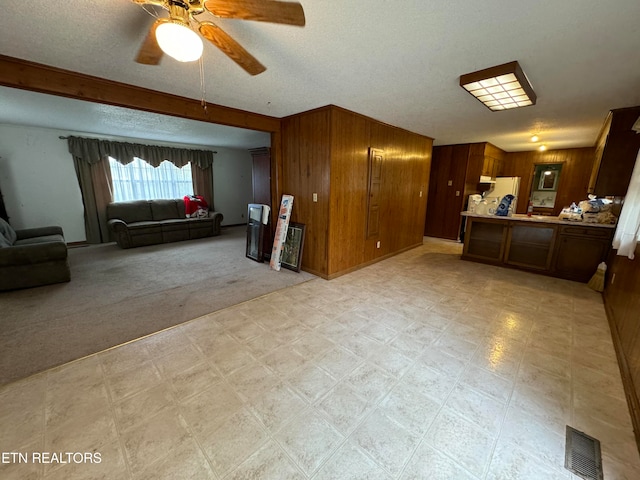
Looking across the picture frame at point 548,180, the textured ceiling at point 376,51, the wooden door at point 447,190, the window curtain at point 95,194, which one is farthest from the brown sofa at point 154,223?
the picture frame at point 548,180

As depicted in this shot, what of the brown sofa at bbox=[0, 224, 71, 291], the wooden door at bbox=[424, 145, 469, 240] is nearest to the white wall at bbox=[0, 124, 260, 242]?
the brown sofa at bbox=[0, 224, 71, 291]

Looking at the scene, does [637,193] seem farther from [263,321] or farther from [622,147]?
[263,321]

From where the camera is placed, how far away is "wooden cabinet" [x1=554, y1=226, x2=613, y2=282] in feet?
11.6

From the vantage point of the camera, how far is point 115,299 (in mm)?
3047

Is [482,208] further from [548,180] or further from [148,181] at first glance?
[148,181]

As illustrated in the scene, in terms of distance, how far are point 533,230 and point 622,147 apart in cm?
143

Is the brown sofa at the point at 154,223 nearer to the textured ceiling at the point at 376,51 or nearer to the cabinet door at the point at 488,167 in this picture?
the textured ceiling at the point at 376,51

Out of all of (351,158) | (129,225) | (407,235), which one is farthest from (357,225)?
(129,225)

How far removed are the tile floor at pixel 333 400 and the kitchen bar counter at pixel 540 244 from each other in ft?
4.48

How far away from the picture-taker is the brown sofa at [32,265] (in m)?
3.15

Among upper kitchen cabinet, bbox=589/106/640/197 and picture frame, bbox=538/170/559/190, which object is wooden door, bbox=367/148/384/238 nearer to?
upper kitchen cabinet, bbox=589/106/640/197

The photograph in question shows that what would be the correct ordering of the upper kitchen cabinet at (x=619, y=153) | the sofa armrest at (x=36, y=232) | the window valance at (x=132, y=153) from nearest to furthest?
the upper kitchen cabinet at (x=619, y=153), the sofa armrest at (x=36, y=232), the window valance at (x=132, y=153)

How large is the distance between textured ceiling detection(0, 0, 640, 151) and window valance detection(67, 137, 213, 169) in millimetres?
2243

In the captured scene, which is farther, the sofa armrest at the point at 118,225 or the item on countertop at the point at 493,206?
the sofa armrest at the point at 118,225
